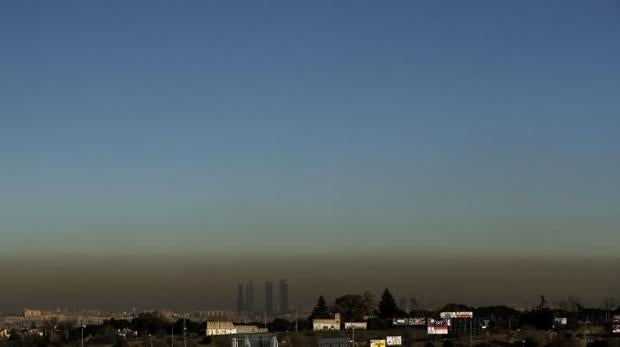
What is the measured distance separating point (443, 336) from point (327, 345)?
62.4 metres

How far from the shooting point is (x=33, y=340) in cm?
19500

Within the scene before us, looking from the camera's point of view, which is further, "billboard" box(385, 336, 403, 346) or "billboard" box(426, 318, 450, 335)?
"billboard" box(426, 318, 450, 335)

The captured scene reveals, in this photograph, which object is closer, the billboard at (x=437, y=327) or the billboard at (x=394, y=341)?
the billboard at (x=394, y=341)

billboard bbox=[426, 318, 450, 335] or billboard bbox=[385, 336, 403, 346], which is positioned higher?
billboard bbox=[426, 318, 450, 335]

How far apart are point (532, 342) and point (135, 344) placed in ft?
210

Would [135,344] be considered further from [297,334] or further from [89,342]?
[297,334]

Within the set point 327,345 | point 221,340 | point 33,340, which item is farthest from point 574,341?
point 33,340

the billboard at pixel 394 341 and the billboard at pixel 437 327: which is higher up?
the billboard at pixel 437 327

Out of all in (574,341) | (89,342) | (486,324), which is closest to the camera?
(574,341)

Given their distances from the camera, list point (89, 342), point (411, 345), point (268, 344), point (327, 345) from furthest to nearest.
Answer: point (89, 342) < point (411, 345) < point (268, 344) < point (327, 345)

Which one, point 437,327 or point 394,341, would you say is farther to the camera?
point 437,327

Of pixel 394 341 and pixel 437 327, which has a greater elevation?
pixel 437 327

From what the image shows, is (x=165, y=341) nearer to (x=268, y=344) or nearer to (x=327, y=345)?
(x=268, y=344)

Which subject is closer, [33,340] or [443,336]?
[443,336]
